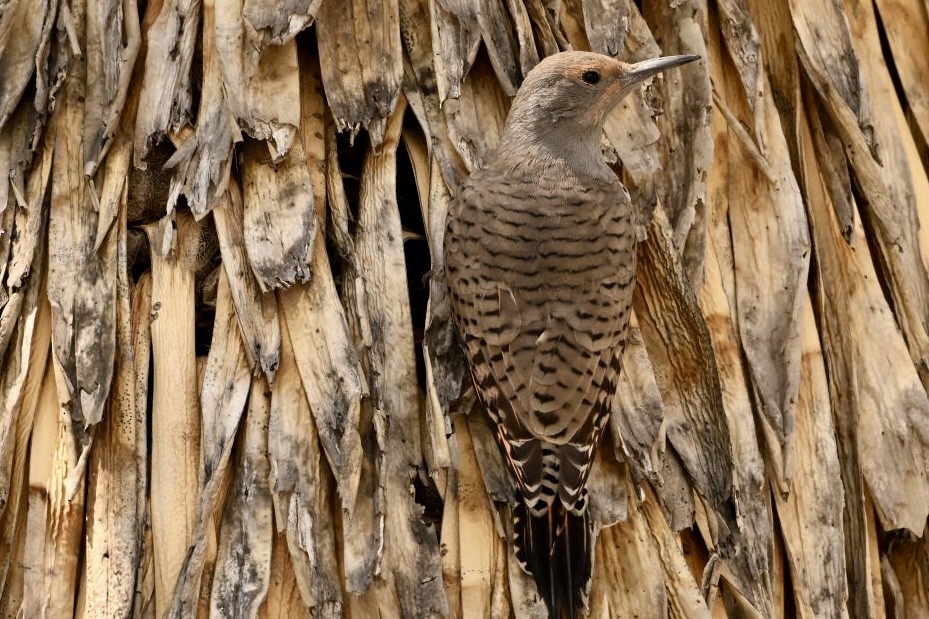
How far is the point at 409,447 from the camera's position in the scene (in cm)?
326

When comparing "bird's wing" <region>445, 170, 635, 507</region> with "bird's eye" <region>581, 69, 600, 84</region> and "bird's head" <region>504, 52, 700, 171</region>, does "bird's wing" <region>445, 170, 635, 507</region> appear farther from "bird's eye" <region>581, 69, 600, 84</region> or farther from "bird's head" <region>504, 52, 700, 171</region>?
"bird's eye" <region>581, 69, 600, 84</region>

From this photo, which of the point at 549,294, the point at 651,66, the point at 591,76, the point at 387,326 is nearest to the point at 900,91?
the point at 651,66

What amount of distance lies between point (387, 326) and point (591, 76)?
904 mm

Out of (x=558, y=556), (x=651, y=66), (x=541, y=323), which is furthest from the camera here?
(x=651, y=66)

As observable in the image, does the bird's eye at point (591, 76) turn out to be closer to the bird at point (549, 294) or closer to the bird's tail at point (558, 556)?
the bird at point (549, 294)

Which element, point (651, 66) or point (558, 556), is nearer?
point (558, 556)

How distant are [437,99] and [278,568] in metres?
1.38

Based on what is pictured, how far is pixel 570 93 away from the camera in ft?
11.3

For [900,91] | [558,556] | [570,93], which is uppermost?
[900,91]

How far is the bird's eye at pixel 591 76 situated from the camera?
3451 mm

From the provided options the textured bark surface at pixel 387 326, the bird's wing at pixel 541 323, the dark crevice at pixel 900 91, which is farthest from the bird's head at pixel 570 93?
the dark crevice at pixel 900 91

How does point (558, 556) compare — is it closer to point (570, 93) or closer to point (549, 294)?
point (549, 294)

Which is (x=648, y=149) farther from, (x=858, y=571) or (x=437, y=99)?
(x=858, y=571)

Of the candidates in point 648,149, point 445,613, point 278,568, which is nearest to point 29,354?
point 278,568
